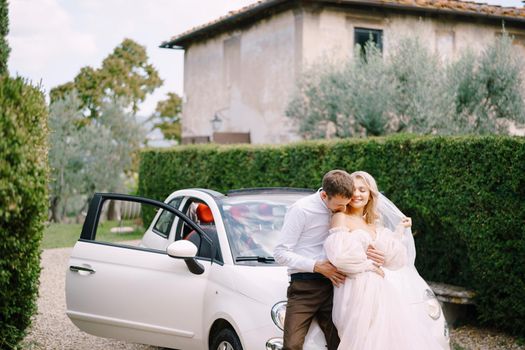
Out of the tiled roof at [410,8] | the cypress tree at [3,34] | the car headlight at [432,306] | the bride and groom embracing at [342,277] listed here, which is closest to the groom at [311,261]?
the bride and groom embracing at [342,277]

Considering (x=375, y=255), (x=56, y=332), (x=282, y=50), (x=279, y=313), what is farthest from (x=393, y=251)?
(x=282, y=50)

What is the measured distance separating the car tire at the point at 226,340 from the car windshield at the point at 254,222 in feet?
1.95

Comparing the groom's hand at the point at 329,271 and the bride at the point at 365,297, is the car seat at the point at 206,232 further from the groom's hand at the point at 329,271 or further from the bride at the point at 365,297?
the bride at the point at 365,297

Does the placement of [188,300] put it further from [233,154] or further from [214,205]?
[233,154]

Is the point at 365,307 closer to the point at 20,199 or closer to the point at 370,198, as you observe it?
the point at 370,198

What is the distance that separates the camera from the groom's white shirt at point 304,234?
480cm

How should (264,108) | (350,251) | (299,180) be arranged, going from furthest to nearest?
(264,108) → (299,180) → (350,251)

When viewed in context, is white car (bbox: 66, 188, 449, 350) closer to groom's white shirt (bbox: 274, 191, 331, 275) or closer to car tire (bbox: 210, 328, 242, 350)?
car tire (bbox: 210, 328, 242, 350)

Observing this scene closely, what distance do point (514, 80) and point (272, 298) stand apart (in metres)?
13.0

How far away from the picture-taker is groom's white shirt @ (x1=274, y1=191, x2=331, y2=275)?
4.80 metres

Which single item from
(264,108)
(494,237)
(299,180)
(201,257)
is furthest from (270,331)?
(264,108)

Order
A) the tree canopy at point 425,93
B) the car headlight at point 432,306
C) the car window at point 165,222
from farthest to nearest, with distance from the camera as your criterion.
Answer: the tree canopy at point 425,93
the car window at point 165,222
the car headlight at point 432,306

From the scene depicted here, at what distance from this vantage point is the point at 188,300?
5805mm

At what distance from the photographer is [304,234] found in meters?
4.88
